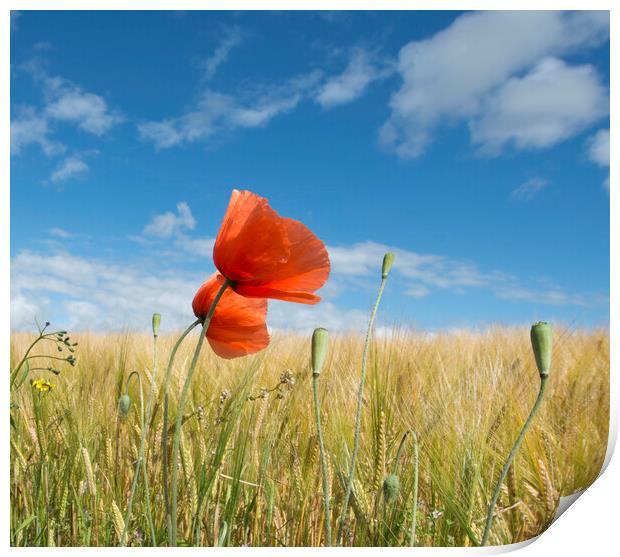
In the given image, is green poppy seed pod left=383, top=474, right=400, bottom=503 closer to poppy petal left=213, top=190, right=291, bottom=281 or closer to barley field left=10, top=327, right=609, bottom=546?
barley field left=10, top=327, right=609, bottom=546

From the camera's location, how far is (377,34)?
42.6 inches

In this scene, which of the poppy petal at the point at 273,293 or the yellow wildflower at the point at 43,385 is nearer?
the poppy petal at the point at 273,293

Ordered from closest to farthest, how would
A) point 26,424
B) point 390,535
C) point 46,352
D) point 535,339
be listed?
1. point 535,339
2. point 390,535
3. point 26,424
4. point 46,352

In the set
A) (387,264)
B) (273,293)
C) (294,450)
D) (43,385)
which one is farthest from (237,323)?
(43,385)

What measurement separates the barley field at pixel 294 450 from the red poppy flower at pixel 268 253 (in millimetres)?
301

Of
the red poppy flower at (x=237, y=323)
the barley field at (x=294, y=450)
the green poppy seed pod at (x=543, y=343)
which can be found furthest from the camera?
the barley field at (x=294, y=450)

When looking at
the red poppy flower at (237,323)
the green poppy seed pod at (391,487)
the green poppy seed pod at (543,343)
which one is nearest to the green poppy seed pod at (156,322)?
the red poppy flower at (237,323)

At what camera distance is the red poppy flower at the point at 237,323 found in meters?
0.73

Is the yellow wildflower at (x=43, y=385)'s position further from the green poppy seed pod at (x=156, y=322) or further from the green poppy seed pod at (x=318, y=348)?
Answer: the green poppy seed pod at (x=318, y=348)

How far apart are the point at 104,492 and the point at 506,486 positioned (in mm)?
635

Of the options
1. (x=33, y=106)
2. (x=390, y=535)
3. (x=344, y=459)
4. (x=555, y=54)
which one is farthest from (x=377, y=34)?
(x=390, y=535)

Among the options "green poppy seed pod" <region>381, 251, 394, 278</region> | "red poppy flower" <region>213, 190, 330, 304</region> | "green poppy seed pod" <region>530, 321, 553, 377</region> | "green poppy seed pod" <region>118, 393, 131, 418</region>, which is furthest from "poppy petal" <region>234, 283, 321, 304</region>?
"green poppy seed pod" <region>118, 393, 131, 418</region>

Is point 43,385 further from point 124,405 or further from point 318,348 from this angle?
point 318,348

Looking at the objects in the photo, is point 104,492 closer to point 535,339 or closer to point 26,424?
point 26,424
